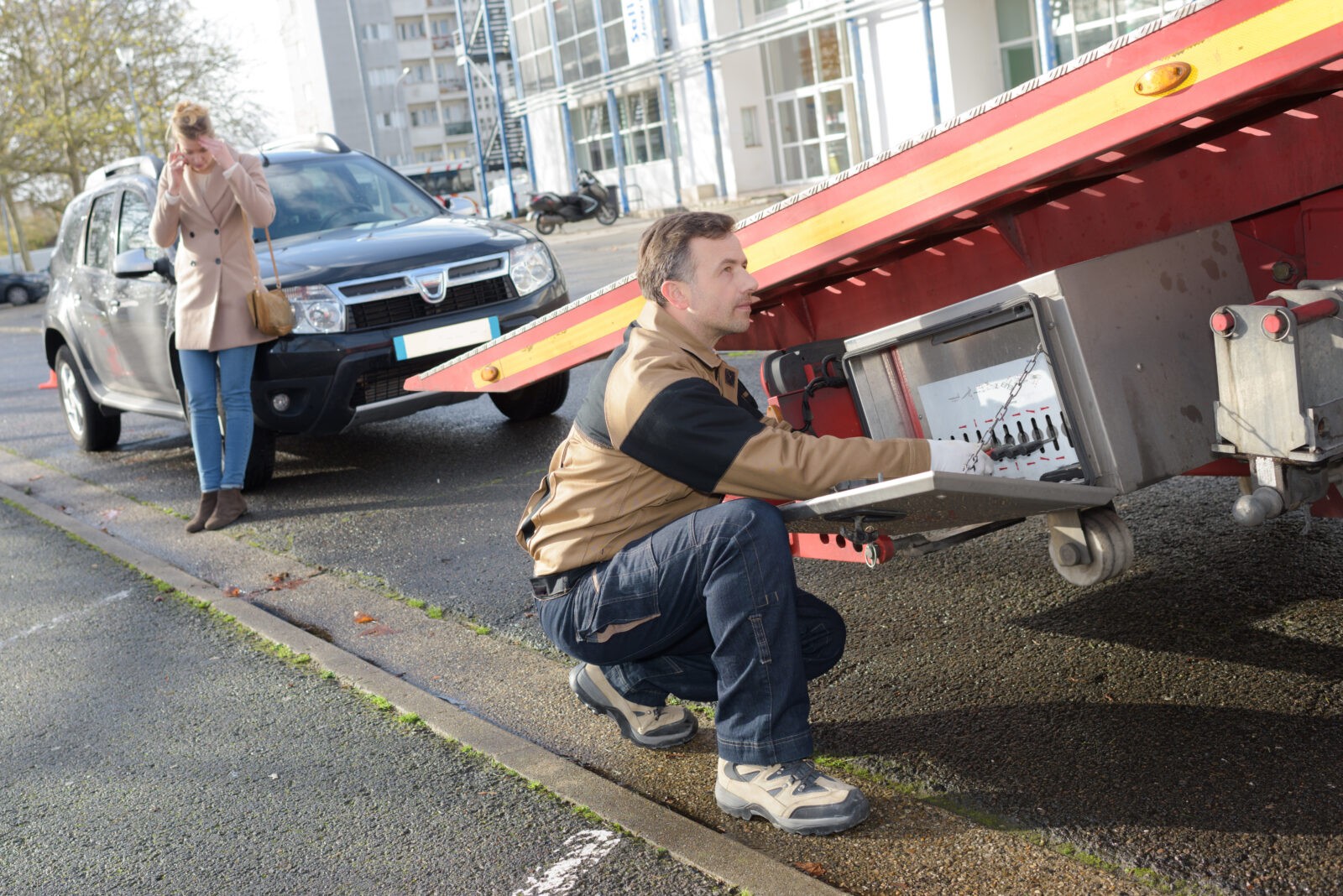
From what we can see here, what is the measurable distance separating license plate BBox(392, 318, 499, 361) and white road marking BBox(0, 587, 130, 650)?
1.88 metres

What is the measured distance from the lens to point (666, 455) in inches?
110

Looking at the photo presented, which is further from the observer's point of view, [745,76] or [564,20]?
[564,20]

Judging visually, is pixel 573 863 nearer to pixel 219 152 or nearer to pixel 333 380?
pixel 333 380

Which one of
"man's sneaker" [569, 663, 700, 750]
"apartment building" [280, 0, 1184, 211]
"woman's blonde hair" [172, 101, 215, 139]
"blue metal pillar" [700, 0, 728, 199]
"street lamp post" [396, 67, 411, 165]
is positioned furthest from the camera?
"street lamp post" [396, 67, 411, 165]

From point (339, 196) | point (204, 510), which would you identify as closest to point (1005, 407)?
point (204, 510)

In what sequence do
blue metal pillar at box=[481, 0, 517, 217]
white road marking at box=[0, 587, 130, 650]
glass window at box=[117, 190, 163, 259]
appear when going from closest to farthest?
Result: white road marking at box=[0, 587, 130, 650] < glass window at box=[117, 190, 163, 259] < blue metal pillar at box=[481, 0, 517, 217]

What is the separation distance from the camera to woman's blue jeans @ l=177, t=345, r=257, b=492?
632 centimetres

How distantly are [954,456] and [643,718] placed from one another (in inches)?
41.8

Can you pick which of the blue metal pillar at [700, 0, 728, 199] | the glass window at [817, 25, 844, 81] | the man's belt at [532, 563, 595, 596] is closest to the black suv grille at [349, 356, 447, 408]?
the man's belt at [532, 563, 595, 596]

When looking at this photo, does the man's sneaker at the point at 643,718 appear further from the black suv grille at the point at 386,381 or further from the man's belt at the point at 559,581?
the black suv grille at the point at 386,381

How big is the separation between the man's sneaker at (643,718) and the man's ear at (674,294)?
97 centimetres

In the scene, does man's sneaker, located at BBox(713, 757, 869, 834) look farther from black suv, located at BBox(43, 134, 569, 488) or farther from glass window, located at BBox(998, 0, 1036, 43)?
glass window, located at BBox(998, 0, 1036, 43)

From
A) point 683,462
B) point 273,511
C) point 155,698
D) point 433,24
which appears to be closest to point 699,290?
point 683,462

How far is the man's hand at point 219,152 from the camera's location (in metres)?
6.14
